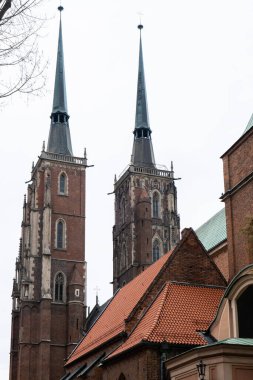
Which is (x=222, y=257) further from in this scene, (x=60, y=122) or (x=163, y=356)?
(x=60, y=122)

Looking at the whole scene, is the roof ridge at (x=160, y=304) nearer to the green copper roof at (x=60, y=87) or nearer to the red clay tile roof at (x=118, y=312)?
the red clay tile roof at (x=118, y=312)

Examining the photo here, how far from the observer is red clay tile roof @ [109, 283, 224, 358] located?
2305 centimetres

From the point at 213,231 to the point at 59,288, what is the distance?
83.9 feet

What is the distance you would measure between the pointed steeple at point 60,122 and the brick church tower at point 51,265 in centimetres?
11

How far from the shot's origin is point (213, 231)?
4306cm

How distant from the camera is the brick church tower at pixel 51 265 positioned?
201 ft

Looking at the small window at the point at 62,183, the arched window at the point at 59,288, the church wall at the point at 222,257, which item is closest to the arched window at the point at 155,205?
the small window at the point at 62,183

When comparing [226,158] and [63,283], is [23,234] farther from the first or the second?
[226,158]

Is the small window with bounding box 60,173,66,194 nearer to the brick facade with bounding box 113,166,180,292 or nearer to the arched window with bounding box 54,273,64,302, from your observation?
the brick facade with bounding box 113,166,180,292

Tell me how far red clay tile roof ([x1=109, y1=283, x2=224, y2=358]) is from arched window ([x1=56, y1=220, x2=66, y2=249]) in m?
41.3

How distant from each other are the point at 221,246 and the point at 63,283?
30.2 meters

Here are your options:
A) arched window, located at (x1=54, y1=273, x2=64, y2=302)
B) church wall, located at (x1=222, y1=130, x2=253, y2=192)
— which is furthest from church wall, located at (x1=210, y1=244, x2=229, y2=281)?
arched window, located at (x1=54, y1=273, x2=64, y2=302)

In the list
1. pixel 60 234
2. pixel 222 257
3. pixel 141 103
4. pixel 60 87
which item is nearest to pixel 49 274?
pixel 60 234

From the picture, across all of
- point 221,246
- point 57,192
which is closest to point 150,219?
point 57,192
